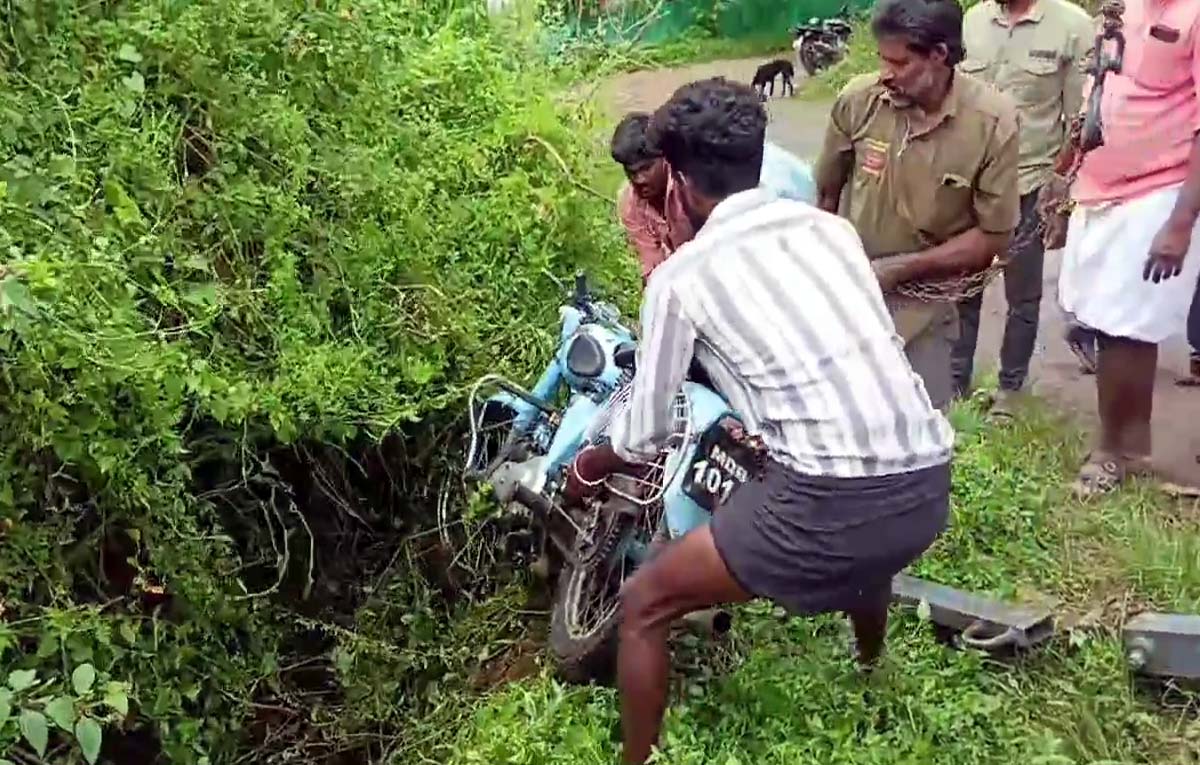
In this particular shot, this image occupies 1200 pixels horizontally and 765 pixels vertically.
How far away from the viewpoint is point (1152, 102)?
4875mm

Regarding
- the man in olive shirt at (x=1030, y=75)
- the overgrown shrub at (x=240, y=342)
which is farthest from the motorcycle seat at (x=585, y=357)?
the man in olive shirt at (x=1030, y=75)

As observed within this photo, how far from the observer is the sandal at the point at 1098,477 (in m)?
5.17

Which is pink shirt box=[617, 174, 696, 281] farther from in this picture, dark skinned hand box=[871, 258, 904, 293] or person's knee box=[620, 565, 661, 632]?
person's knee box=[620, 565, 661, 632]

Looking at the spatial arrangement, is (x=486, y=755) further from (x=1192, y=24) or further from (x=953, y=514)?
(x=1192, y=24)

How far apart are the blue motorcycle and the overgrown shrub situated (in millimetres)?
458

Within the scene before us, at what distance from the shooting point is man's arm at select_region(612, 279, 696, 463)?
3242 mm

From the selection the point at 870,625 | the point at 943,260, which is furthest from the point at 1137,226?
the point at 870,625

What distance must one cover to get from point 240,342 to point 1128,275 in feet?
9.82

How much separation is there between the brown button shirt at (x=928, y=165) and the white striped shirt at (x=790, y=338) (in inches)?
53.4

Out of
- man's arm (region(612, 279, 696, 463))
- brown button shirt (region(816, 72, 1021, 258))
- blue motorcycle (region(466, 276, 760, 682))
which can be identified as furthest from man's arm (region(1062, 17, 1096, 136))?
man's arm (region(612, 279, 696, 463))

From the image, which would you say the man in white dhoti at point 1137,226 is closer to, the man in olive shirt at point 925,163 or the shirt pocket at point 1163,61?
the shirt pocket at point 1163,61

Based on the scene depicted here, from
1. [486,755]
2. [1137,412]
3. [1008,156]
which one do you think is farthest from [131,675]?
[1137,412]

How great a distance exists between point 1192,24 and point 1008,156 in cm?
79

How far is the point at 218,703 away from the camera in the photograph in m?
4.54
